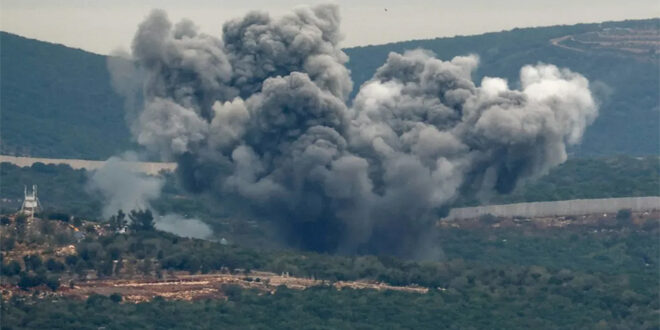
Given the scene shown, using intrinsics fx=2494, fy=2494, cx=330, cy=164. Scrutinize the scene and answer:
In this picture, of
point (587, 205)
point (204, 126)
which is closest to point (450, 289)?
point (204, 126)

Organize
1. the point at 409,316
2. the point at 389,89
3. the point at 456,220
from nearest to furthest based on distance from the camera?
the point at 409,316 < the point at 389,89 < the point at 456,220

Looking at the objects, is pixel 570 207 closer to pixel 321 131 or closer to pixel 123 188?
pixel 123 188

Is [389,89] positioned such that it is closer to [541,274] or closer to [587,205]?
[541,274]

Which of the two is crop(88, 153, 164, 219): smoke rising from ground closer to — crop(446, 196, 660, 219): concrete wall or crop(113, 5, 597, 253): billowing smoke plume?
crop(113, 5, 597, 253): billowing smoke plume

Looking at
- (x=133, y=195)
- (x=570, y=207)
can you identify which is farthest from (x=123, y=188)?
(x=570, y=207)

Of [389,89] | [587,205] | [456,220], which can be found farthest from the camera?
[587,205]

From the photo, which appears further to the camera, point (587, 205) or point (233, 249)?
point (587, 205)

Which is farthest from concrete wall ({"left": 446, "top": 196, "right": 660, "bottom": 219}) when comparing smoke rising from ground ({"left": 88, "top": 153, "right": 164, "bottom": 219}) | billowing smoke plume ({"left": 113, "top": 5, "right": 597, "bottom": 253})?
smoke rising from ground ({"left": 88, "top": 153, "right": 164, "bottom": 219})

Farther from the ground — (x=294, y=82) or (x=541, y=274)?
(x=294, y=82)
